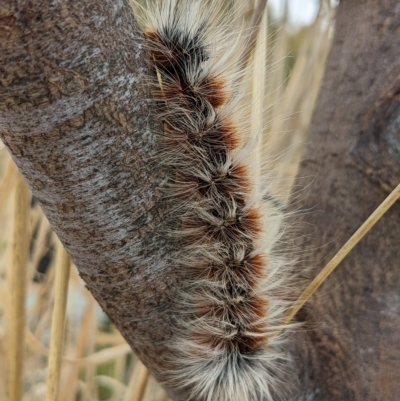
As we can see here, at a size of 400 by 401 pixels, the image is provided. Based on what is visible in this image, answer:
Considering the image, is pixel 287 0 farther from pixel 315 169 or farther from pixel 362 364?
pixel 362 364

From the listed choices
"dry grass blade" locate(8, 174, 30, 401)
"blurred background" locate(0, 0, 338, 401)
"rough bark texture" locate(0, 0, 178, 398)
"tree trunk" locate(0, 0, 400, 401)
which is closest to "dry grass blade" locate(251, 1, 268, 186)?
"blurred background" locate(0, 0, 338, 401)

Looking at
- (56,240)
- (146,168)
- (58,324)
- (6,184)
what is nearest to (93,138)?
(146,168)

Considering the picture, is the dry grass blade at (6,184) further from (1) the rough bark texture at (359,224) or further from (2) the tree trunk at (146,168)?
(1) the rough bark texture at (359,224)

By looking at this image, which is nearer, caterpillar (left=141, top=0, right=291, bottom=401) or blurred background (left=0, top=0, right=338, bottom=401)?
caterpillar (left=141, top=0, right=291, bottom=401)

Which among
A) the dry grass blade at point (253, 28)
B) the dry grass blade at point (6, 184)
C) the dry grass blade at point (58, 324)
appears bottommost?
the dry grass blade at point (58, 324)

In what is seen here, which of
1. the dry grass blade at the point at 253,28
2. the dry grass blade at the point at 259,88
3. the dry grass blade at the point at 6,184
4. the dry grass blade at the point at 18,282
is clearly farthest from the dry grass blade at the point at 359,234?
the dry grass blade at the point at 6,184

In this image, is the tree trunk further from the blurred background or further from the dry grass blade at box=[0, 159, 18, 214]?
the dry grass blade at box=[0, 159, 18, 214]
